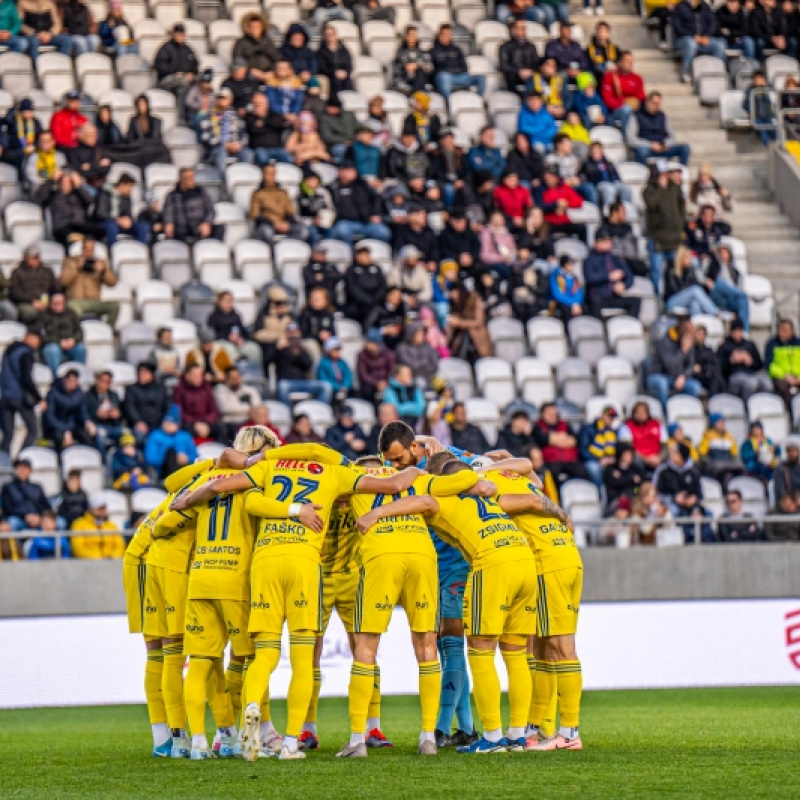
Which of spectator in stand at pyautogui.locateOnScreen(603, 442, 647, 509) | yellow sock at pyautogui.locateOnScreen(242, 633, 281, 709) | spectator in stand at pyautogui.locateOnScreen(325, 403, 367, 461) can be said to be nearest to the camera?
yellow sock at pyautogui.locateOnScreen(242, 633, 281, 709)

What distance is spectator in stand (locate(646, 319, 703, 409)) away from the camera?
2366cm

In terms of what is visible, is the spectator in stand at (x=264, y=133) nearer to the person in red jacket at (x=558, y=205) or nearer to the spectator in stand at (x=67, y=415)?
the person in red jacket at (x=558, y=205)

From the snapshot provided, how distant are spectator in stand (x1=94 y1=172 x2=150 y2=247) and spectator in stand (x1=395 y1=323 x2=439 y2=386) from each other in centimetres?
370

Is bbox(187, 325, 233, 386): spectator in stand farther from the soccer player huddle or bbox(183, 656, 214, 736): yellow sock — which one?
bbox(183, 656, 214, 736): yellow sock

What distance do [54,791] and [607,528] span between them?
11586mm

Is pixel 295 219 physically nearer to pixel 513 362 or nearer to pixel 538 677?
pixel 513 362

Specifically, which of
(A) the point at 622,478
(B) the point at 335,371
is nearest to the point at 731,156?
(A) the point at 622,478

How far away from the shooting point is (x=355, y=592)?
12938 mm

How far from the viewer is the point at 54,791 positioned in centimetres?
1042

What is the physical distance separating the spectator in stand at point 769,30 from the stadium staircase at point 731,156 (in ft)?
4.74

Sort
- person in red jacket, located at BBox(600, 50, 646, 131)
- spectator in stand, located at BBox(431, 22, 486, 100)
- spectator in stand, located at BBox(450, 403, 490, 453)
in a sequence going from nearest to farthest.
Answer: spectator in stand, located at BBox(450, 403, 490, 453), spectator in stand, located at BBox(431, 22, 486, 100), person in red jacket, located at BBox(600, 50, 646, 131)

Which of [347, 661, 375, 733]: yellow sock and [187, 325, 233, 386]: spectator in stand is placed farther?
[187, 325, 233, 386]: spectator in stand

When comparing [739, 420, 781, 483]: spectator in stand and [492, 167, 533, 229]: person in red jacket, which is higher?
[492, 167, 533, 229]: person in red jacket

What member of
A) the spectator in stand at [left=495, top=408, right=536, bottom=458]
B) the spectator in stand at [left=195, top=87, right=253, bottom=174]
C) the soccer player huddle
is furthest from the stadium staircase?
the soccer player huddle
